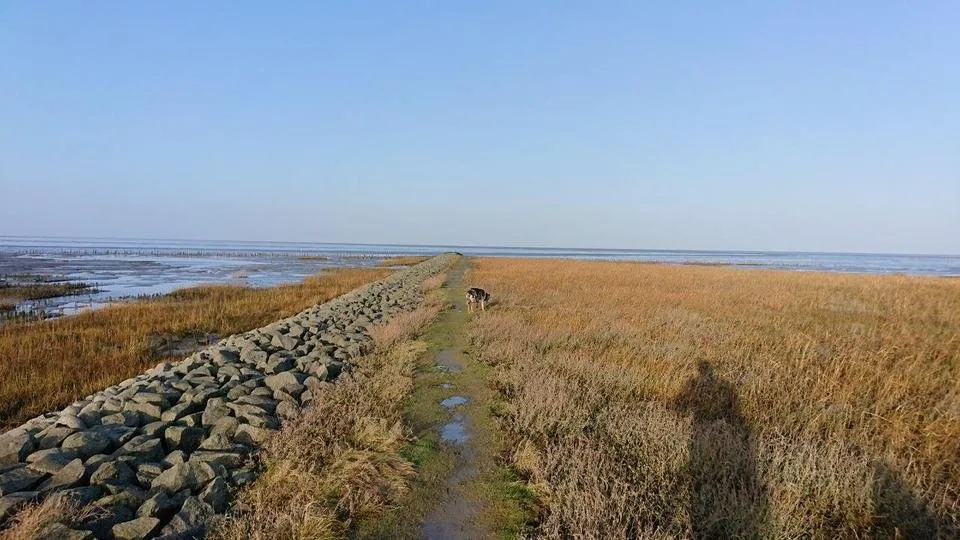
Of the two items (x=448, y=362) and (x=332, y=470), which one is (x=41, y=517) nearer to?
(x=332, y=470)

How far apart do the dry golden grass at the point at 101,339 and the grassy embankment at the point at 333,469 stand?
550 cm

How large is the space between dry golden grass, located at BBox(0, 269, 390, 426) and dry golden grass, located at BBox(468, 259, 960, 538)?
25.4 ft

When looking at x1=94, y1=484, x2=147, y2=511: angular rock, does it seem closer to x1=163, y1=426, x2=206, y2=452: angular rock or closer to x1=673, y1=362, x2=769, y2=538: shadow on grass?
x1=163, y1=426, x2=206, y2=452: angular rock

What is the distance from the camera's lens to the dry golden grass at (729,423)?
392cm

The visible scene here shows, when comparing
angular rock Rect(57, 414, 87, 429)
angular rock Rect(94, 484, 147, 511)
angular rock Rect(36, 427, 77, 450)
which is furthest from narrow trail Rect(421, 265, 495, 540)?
angular rock Rect(57, 414, 87, 429)

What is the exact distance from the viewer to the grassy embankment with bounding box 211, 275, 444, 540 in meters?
3.67

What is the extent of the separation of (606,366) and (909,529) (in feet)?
14.8

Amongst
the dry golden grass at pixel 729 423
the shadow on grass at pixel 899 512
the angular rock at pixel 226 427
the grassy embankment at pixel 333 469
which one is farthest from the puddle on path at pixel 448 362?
the shadow on grass at pixel 899 512

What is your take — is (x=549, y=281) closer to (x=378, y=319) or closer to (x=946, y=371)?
(x=378, y=319)

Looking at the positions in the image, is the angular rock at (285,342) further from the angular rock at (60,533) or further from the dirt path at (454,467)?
the angular rock at (60,533)

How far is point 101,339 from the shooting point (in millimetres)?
12742

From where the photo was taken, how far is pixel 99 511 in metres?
3.64

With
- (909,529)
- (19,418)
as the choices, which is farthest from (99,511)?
(909,529)

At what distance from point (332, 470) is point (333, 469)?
2 cm
